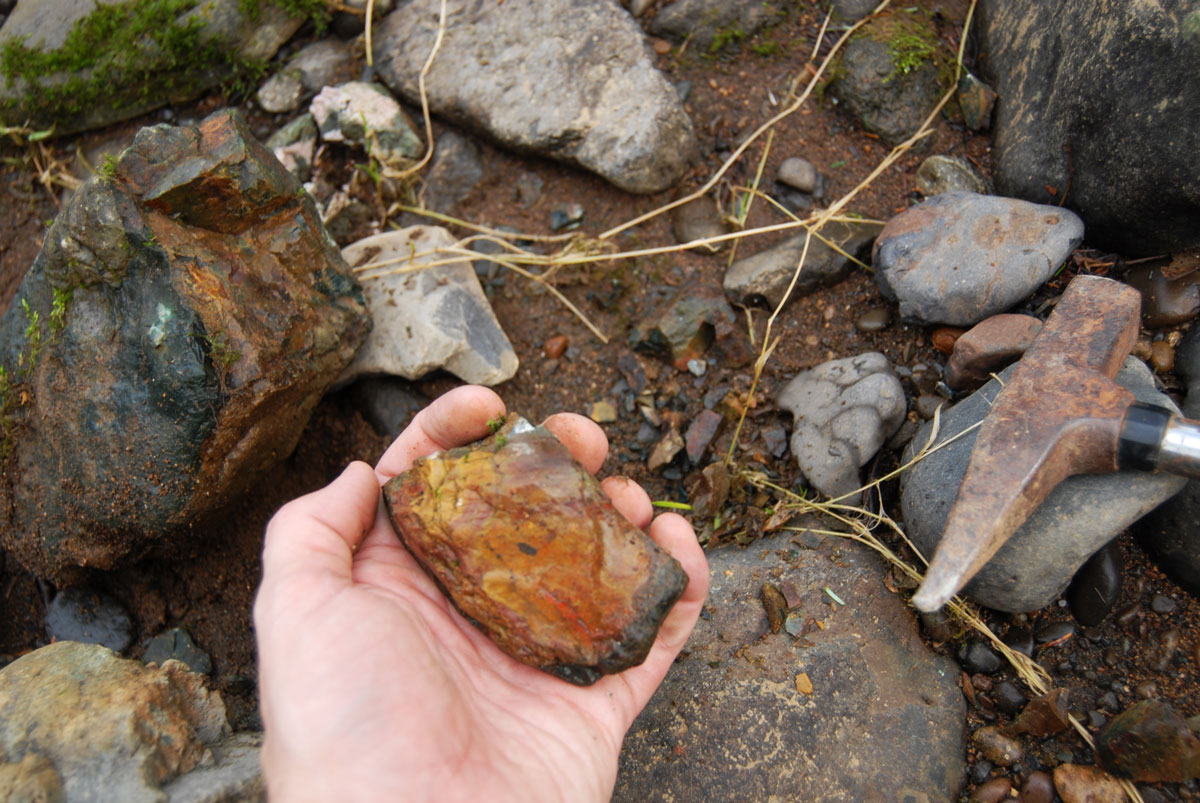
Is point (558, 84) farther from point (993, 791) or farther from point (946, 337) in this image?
point (993, 791)

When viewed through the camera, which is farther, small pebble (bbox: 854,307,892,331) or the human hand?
small pebble (bbox: 854,307,892,331)

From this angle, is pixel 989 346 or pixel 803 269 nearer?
pixel 989 346

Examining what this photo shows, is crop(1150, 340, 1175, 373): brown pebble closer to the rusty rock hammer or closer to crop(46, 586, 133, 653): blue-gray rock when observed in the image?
the rusty rock hammer

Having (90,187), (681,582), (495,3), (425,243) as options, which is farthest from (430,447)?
(495,3)

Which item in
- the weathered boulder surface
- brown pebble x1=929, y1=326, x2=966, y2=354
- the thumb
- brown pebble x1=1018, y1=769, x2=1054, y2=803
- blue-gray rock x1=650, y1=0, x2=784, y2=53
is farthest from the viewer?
blue-gray rock x1=650, y1=0, x2=784, y2=53

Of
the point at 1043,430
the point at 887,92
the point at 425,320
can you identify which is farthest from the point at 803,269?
the point at 425,320

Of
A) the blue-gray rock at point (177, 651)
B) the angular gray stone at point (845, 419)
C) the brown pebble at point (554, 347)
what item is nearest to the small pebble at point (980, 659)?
the angular gray stone at point (845, 419)

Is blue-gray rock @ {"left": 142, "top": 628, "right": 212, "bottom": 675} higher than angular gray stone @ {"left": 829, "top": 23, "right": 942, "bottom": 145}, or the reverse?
angular gray stone @ {"left": 829, "top": 23, "right": 942, "bottom": 145}

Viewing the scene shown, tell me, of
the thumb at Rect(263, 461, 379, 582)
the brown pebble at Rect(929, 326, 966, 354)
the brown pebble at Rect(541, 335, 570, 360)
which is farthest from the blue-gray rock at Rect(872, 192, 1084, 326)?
the thumb at Rect(263, 461, 379, 582)
